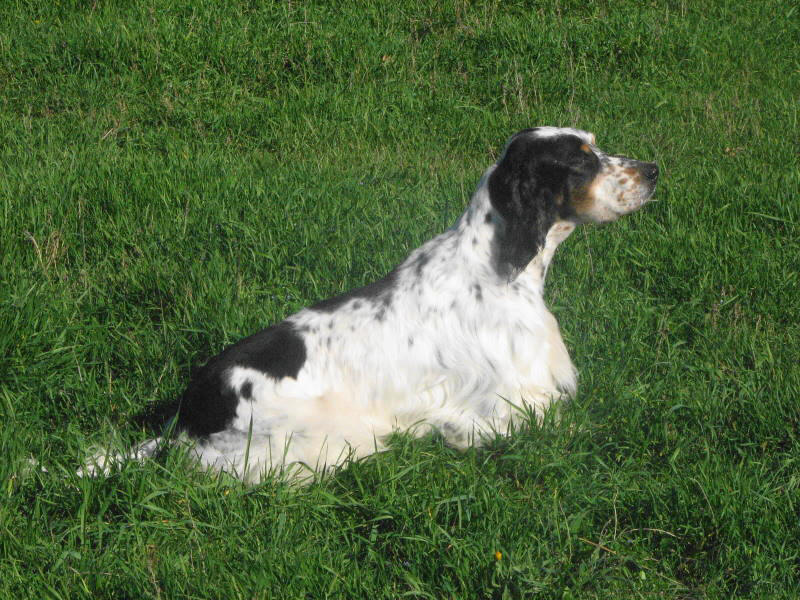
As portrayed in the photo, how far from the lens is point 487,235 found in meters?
3.52

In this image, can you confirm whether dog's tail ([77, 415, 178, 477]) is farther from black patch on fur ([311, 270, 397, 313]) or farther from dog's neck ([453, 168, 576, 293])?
dog's neck ([453, 168, 576, 293])

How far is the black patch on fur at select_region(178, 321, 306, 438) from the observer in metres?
3.19

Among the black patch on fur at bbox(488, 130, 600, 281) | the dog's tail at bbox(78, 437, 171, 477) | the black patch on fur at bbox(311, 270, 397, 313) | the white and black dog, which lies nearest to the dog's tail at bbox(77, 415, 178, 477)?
the dog's tail at bbox(78, 437, 171, 477)

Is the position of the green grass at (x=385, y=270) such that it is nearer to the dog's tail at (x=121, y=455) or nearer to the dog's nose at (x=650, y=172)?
the dog's tail at (x=121, y=455)

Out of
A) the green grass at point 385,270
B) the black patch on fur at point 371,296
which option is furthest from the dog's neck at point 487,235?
the green grass at point 385,270

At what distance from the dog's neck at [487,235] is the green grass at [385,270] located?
55 cm

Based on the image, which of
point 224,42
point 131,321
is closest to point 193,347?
point 131,321

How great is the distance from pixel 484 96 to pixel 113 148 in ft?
9.15

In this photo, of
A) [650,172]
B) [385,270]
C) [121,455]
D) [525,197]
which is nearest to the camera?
[121,455]

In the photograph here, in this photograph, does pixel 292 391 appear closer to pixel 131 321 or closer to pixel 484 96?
pixel 131 321

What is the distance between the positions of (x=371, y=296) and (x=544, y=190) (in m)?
0.80

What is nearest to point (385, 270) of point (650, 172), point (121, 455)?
point (650, 172)

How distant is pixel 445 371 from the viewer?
11.4 feet

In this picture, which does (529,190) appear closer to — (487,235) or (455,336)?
(487,235)
